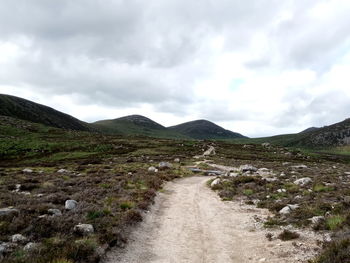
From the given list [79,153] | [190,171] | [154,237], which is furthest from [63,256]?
[79,153]

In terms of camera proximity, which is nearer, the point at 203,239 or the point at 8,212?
the point at 8,212

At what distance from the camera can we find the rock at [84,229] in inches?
430

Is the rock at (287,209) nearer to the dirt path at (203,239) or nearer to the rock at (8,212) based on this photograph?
the dirt path at (203,239)

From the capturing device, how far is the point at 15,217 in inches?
450

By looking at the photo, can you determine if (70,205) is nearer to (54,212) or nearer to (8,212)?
(54,212)

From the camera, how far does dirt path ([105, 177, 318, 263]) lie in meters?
10.1

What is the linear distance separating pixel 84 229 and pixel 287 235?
8456 mm

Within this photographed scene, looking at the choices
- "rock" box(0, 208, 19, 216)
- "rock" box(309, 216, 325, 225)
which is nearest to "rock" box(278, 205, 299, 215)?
"rock" box(309, 216, 325, 225)

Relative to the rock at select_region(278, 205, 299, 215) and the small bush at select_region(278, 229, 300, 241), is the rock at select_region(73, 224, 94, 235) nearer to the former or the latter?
the small bush at select_region(278, 229, 300, 241)

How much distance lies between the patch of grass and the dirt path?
1.57 meters

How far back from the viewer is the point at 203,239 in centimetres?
1223

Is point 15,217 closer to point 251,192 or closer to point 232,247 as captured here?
point 232,247

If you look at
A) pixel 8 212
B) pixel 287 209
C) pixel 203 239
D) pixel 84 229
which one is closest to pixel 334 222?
pixel 287 209

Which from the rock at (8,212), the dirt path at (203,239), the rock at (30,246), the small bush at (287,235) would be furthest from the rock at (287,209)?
the rock at (8,212)
